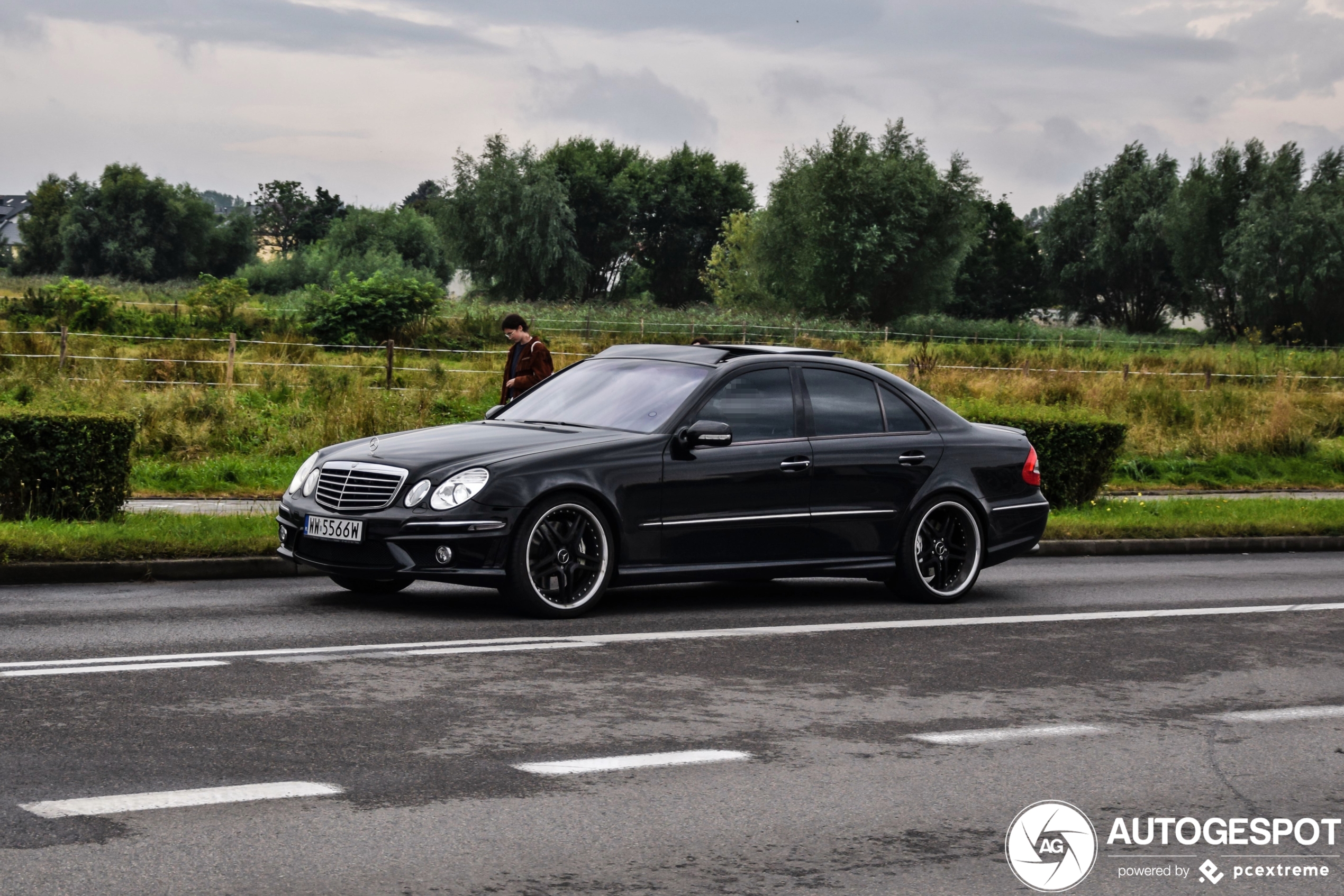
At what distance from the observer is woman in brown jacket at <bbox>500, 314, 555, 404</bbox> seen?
1429 centimetres

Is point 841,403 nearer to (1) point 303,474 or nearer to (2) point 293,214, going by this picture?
(1) point 303,474

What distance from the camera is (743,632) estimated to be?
9320mm

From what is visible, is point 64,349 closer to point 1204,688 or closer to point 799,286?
point 1204,688

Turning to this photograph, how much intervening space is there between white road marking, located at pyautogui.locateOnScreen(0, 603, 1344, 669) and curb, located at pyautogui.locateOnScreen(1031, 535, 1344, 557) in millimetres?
3548

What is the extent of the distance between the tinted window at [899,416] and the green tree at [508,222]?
3214 inches

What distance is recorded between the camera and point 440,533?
9.04 m

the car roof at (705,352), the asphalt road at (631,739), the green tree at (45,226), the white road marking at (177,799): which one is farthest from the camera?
the green tree at (45,226)

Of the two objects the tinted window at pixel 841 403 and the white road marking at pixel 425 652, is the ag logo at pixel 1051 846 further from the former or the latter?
the tinted window at pixel 841 403

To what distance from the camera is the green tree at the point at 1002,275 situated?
109 m

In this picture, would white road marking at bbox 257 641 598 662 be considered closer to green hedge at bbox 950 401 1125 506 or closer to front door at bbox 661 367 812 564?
front door at bbox 661 367 812 564

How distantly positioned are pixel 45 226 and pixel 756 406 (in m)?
121

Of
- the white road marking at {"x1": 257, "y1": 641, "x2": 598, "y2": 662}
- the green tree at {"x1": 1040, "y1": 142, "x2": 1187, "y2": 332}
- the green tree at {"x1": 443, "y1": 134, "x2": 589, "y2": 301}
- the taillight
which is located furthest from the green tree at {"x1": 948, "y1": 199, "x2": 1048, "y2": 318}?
the white road marking at {"x1": 257, "y1": 641, "x2": 598, "y2": 662}

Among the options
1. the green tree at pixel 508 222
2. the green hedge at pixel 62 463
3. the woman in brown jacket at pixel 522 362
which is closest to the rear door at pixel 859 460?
the woman in brown jacket at pixel 522 362

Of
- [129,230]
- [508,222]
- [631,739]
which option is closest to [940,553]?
[631,739]
